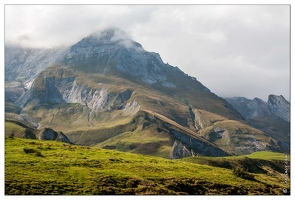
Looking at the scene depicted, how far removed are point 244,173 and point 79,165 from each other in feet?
142

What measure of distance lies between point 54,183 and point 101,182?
864cm

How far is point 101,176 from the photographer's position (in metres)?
66.2

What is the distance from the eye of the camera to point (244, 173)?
292 feet

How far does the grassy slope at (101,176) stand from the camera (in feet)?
196

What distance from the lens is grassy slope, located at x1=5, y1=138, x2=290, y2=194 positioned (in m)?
59.7

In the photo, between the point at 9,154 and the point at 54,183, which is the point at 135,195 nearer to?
→ the point at 54,183

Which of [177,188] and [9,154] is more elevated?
[9,154]

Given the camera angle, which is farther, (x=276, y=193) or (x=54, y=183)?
(x=276, y=193)
